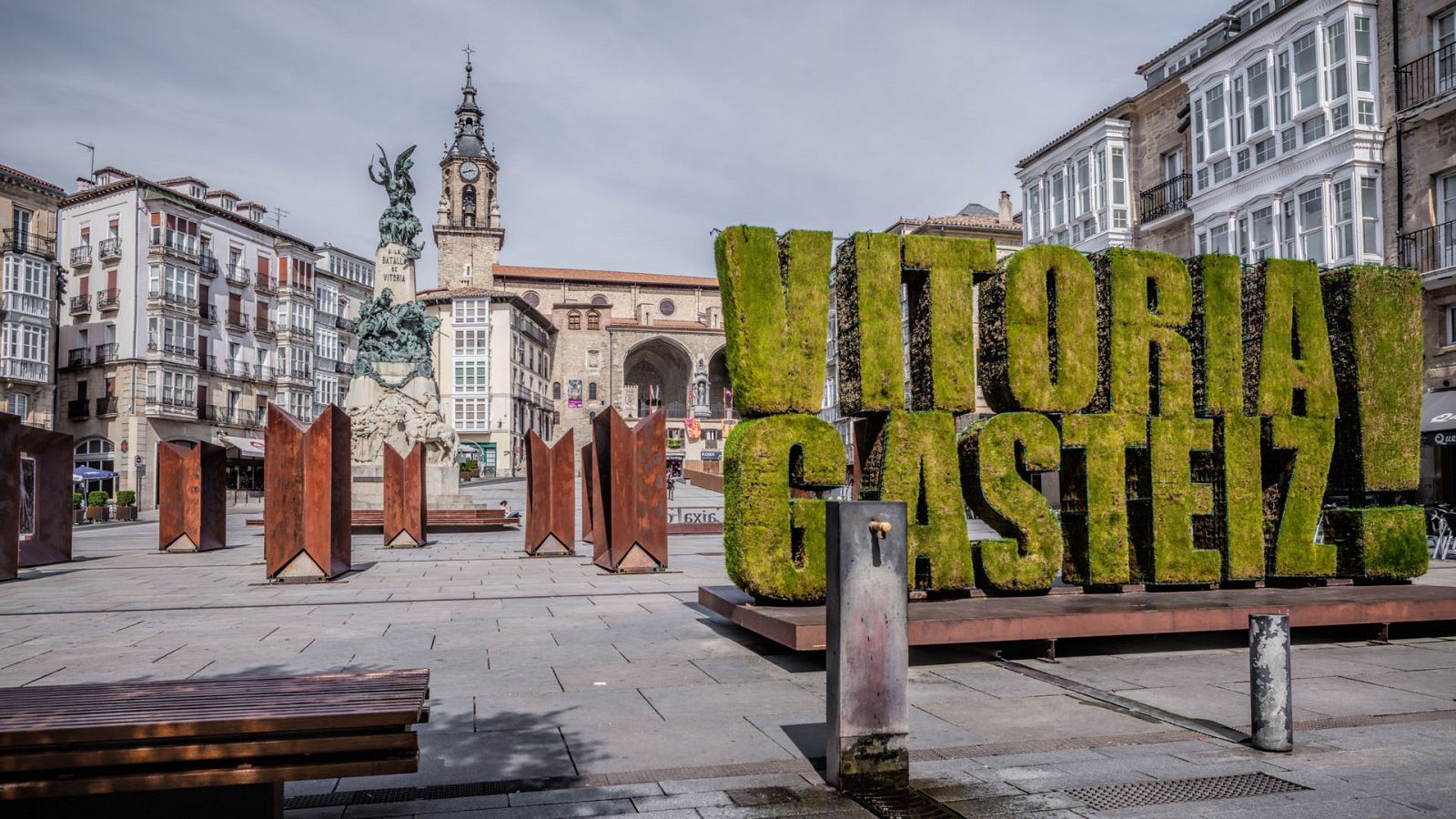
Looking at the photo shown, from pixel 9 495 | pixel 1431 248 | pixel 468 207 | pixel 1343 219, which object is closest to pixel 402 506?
pixel 9 495

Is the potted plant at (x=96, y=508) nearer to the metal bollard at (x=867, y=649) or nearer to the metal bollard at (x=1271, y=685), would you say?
the metal bollard at (x=867, y=649)

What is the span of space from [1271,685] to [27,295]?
55.0 m

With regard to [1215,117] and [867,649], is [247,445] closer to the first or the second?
[1215,117]

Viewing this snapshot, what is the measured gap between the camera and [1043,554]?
1012 cm

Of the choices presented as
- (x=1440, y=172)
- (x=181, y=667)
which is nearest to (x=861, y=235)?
(x=181, y=667)

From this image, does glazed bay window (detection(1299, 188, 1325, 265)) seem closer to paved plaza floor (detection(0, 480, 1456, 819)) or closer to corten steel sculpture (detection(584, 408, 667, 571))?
paved plaza floor (detection(0, 480, 1456, 819))

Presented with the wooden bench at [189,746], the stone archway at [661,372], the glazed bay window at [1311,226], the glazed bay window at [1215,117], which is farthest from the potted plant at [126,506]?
the stone archway at [661,372]

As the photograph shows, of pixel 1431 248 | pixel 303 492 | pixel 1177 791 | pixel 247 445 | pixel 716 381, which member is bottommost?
pixel 1177 791

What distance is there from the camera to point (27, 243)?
4766cm

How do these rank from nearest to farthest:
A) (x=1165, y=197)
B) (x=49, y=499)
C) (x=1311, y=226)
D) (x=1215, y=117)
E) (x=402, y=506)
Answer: (x=49, y=499), (x=402, y=506), (x=1311, y=226), (x=1215, y=117), (x=1165, y=197)

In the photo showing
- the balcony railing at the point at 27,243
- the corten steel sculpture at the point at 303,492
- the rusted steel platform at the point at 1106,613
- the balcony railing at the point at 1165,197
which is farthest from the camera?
the balcony railing at the point at 27,243

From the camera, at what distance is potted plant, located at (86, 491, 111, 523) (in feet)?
122

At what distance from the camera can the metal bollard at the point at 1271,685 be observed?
5.96m

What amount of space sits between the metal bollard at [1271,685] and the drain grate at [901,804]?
226 centimetres
